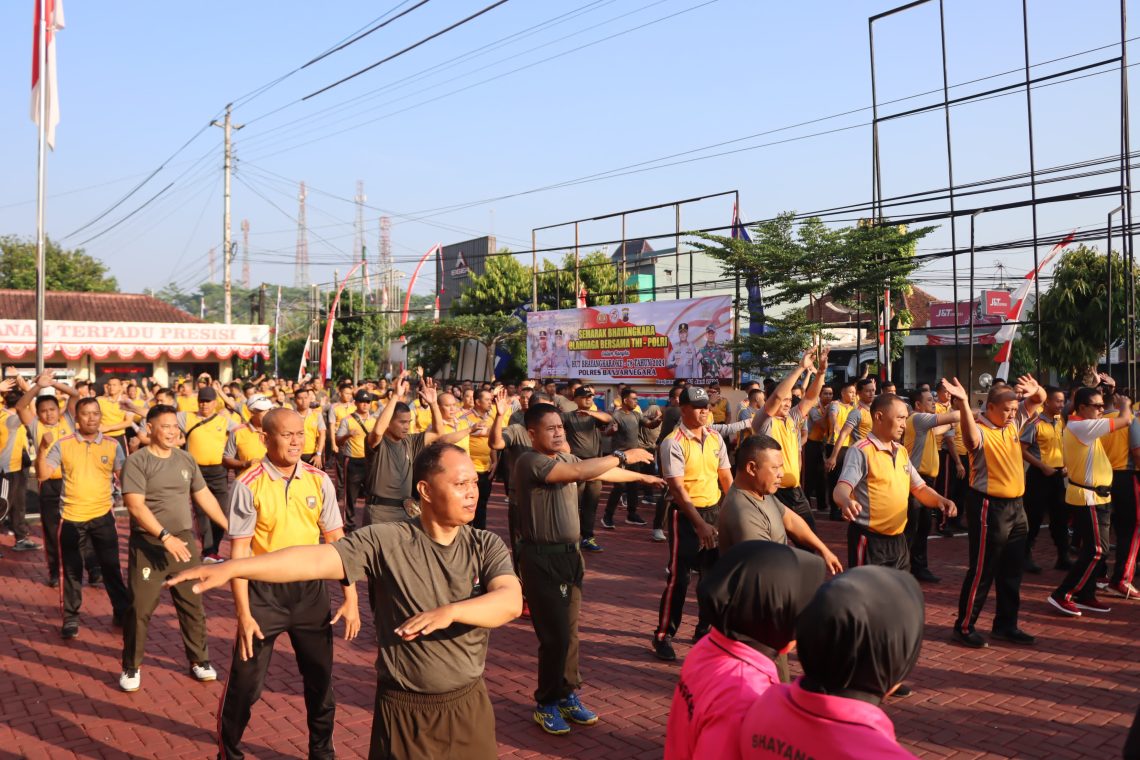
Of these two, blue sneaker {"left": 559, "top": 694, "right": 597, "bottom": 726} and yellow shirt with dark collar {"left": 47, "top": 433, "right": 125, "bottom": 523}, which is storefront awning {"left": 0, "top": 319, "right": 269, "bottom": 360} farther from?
blue sneaker {"left": 559, "top": 694, "right": 597, "bottom": 726}

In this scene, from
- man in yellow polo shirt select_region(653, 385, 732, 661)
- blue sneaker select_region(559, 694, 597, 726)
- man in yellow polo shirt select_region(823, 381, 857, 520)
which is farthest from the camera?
man in yellow polo shirt select_region(823, 381, 857, 520)

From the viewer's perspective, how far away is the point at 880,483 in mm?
6031

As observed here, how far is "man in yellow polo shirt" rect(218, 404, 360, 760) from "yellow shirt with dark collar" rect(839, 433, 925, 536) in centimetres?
344

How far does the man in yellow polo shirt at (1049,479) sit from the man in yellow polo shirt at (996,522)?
2.53 meters

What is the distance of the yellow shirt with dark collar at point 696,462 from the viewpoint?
6.38 metres

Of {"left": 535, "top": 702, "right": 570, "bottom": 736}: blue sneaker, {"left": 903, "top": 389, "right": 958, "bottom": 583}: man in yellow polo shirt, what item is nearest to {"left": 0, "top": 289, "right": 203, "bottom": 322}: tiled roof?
{"left": 903, "top": 389, "right": 958, "bottom": 583}: man in yellow polo shirt

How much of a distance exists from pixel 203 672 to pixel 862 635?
5.51 meters

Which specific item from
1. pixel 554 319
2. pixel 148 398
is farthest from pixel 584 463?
pixel 554 319

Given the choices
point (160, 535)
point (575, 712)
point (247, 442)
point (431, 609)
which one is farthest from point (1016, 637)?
point (247, 442)

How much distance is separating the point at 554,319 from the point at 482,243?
1873cm

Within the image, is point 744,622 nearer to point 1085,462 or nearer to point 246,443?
point 1085,462

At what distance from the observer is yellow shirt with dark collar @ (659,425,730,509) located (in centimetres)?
638

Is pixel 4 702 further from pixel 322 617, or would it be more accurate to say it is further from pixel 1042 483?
pixel 1042 483

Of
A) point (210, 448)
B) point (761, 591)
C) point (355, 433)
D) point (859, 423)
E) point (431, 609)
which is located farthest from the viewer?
point (355, 433)
